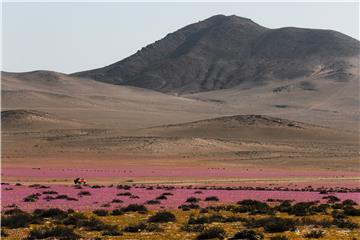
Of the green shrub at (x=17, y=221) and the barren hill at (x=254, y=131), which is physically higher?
the barren hill at (x=254, y=131)

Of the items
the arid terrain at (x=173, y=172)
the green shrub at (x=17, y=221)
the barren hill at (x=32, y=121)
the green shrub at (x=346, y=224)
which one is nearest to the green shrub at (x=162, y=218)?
the arid terrain at (x=173, y=172)

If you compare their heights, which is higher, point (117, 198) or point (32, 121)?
point (32, 121)

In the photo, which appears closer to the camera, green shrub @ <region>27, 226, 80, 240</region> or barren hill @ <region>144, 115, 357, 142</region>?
green shrub @ <region>27, 226, 80, 240</region>

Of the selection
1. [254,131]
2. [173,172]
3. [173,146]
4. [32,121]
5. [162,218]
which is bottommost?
[173,172]

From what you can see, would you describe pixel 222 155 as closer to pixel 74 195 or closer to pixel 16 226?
pixel 74 195

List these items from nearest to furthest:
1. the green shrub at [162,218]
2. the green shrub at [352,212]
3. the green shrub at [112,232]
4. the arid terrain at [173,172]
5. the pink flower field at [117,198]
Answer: the green shrub at [112,232] < the arid terrain at [173,172] < the green shrub at [162,218] < the green shrub at [352,212] < the pink flower field at [117,198]

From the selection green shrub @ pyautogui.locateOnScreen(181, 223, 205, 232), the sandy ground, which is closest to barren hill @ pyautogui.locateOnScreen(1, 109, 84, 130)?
the sandy ground

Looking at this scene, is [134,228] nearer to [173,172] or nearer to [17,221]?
[17,221]

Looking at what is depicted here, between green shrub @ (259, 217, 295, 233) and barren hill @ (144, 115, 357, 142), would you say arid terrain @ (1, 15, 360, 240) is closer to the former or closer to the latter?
green shrub @ (259, 217, 295, 233)

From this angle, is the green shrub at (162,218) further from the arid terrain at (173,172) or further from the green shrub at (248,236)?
the green shrub at (248,236)

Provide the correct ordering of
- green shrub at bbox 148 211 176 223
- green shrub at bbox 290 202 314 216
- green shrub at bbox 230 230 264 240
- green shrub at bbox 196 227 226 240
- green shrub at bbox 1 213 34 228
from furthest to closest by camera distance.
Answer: green shrub at bbox 290 202 314 216 → green shrub at bbox 148 211 176 223 → green shrub at bbox 1 213 34 228 → green shrub at bbox 196 227 226 240 → green shrub at bbox 230 230 264 240

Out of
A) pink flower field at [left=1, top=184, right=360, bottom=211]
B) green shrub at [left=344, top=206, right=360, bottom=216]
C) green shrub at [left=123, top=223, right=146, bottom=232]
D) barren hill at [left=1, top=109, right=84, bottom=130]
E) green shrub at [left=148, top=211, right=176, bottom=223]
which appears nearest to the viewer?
green shrub at [left=123, top=223, right=146, bottom=232]

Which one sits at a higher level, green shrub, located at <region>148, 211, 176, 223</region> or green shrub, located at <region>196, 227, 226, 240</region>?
green shrub, located at <region>196, 227, 226, 240</region>

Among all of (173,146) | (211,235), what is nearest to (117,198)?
(211,235)
